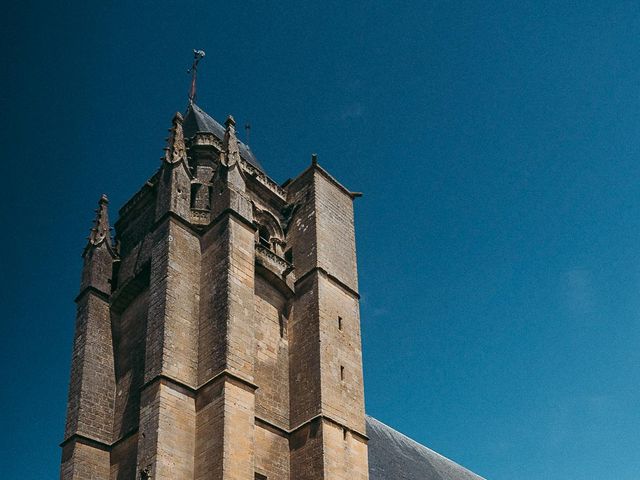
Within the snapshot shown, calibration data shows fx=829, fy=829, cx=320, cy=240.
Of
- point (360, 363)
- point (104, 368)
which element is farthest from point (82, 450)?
point (360, 363)

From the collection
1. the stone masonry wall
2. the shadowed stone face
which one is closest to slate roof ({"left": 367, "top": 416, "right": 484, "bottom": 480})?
the shadowed stone face

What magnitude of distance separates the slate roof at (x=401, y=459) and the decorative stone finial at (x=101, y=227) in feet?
29.6

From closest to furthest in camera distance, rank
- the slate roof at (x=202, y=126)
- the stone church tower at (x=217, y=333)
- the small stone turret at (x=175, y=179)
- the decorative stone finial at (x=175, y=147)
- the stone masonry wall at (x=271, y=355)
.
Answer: the stone church tower at (x=217, y=333), the stone masonry wall at (x=271, y=355), the small stone turret at (x=175, y=179), the decorative stone finial at (x=175, y=147), the slate roof at (x=202, y=126)

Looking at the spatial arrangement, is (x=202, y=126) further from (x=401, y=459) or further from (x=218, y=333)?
(x=401, y=459)

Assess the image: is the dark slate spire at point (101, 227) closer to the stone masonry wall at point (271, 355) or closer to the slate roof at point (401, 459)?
the stone masonry wall at point (271, 355)

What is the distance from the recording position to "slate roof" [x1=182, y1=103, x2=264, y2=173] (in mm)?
22175

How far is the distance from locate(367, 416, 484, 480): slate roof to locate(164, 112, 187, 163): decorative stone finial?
30.7 feet

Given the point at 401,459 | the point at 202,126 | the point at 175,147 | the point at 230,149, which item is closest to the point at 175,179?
the point at 175,147

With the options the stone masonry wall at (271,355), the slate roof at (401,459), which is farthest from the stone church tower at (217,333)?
the slate roof at (401,459)

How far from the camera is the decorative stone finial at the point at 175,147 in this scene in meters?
19.4

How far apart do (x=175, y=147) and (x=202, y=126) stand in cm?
300

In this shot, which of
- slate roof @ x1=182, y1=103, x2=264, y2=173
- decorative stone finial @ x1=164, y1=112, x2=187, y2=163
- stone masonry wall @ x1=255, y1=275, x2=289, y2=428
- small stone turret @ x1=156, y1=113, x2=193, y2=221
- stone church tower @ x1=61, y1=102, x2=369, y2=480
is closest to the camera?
stone church tower @ x1=61, y1=102, x2=369, y2=480

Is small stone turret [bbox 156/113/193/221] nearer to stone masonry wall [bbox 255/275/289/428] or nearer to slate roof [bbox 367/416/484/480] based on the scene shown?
stone masonry wall [bbox 255/275/289/428]

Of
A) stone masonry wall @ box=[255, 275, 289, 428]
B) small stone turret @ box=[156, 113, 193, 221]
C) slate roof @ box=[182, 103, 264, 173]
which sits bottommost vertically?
stone masonry wall @ box=[255, 275, 289, 428]
